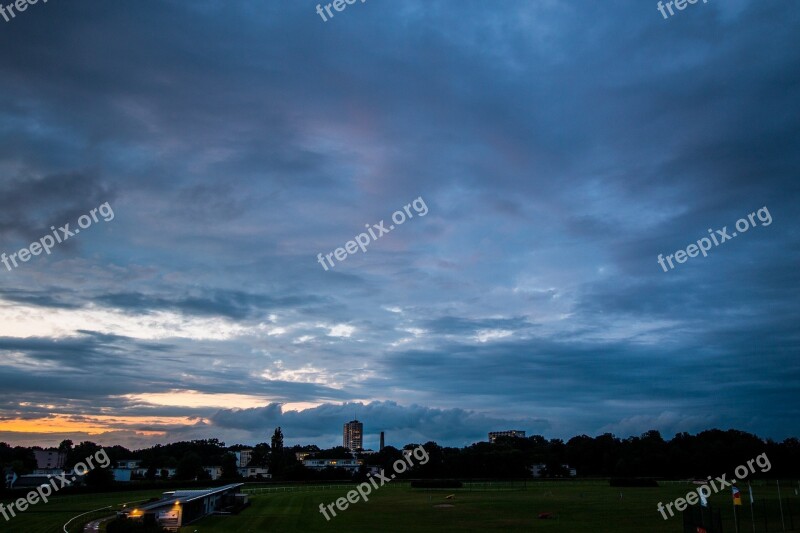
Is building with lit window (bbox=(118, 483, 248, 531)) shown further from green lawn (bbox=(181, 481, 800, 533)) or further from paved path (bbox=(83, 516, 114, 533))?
paved path (bbox=(83, 516, 114, 533))

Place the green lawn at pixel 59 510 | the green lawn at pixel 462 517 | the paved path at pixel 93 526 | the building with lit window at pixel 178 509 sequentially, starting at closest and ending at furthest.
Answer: the building with lit window at pixel 178 509 → the paved path at pixel 93 526 → the green lawn at pixel 462 517 → the green lawn at pixel 59 510

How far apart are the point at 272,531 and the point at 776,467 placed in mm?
120820

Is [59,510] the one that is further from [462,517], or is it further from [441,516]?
[462,517]

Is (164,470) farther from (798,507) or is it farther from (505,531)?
(798,507)

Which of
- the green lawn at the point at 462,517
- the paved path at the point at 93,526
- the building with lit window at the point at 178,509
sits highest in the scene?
the building with lit window at the point at 178,509

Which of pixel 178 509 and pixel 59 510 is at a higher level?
pixel 178 509

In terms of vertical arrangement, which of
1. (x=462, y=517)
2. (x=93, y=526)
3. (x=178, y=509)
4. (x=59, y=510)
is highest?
(x=178, y=509)

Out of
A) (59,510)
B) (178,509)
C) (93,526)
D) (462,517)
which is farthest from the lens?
(59,510)

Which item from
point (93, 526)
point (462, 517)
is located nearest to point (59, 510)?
point (93, 526)

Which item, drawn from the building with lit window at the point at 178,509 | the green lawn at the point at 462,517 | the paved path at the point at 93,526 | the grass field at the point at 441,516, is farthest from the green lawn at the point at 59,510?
the green lawn at the point at 462,517

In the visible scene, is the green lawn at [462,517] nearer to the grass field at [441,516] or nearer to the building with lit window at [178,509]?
the grass field at [441,516]

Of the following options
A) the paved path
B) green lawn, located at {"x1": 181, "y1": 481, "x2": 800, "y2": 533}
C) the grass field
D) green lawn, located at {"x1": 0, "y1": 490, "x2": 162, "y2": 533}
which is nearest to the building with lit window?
green lawn, located at {"x1": 181, "y1": 481, "x2": 800, "y2": 533}

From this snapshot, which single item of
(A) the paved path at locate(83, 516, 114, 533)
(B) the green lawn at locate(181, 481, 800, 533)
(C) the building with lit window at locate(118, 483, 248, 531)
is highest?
(C) the building with lit window at locate(118, 483, 248, 531)

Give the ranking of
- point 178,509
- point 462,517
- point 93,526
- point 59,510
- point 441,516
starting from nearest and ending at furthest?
point 178,509 → point 93,526 → point 462,517 → point 441,516 → point 59,510
